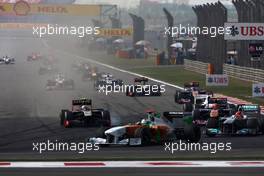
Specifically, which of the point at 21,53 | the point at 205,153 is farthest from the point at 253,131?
the point at 21,53

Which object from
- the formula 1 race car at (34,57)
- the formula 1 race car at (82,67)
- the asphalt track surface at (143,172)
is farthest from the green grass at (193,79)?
the asphalt track surface at (143,172)

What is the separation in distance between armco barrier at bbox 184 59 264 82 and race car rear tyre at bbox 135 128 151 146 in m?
23.5

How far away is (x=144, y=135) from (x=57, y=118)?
26.0 feet

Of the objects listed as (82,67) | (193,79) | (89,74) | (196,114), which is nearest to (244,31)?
(193,79)

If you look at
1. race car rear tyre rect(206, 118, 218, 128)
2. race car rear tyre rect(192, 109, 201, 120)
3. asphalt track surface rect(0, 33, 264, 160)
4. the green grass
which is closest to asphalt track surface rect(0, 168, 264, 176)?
asphalt track surface rect(0, 33, 264, 160)

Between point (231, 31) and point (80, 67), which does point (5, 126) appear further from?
point (80, 67)

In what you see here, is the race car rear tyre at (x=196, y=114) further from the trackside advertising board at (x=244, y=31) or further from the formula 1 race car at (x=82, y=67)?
the formula 1 race car at (x=82, y=67)

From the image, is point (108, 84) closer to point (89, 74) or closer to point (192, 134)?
point (89, 74)

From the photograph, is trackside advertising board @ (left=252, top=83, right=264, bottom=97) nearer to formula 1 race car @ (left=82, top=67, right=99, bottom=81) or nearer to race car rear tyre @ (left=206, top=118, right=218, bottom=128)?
race car rear tyre @ (left=206, top=118, right=218, bottom=128)

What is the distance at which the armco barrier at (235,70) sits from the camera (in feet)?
145

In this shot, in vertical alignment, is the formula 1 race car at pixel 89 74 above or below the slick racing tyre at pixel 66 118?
below

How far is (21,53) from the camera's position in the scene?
98.3m

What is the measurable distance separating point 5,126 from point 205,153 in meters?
8.92

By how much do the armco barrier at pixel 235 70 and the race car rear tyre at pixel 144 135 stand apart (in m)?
23.5
